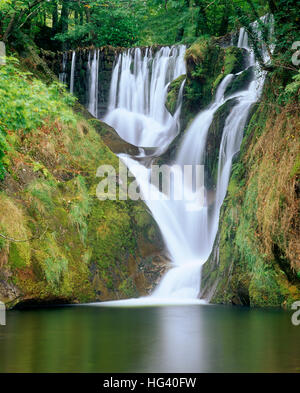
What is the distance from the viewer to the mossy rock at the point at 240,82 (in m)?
16.3

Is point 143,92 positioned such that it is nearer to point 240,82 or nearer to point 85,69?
point 85,69

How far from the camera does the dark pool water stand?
5.52 meters

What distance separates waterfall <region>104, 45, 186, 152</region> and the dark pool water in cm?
1177

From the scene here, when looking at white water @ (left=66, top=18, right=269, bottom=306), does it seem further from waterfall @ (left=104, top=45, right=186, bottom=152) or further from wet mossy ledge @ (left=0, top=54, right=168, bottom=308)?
wet mossy ledge @ (left=0, top=54, right=168, bottom=308)

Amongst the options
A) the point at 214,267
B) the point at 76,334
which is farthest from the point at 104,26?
the point at 76,334

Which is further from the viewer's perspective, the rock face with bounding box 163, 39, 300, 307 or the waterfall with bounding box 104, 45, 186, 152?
the waterfall with bounding box 104, 45, 186, 152

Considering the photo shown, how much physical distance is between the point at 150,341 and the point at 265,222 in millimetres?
3154

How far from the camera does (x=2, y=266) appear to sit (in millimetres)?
9492

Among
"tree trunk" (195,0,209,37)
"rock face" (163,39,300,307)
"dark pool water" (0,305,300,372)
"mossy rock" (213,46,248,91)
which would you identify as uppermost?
"tree trunk" (195,0,209,37)

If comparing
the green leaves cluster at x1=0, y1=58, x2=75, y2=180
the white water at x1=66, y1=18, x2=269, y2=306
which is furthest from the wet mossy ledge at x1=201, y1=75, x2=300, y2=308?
the green leaves cluster at x1=0, y1=58, x2=75, y2=180

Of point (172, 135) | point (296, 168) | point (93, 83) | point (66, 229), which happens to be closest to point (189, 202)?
point (66, 229)

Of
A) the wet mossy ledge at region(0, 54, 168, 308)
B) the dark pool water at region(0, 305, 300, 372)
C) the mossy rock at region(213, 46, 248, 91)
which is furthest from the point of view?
the mossy rock at region(213, 46, 248, 91)

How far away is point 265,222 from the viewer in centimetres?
878

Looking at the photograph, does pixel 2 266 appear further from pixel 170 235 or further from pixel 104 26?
pixel 104 26
